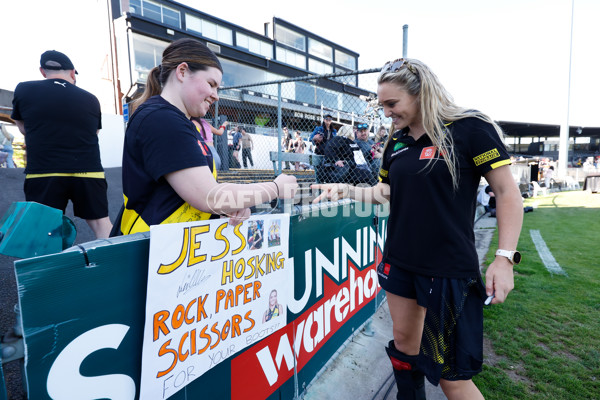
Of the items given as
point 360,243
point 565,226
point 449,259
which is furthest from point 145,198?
point 565,226

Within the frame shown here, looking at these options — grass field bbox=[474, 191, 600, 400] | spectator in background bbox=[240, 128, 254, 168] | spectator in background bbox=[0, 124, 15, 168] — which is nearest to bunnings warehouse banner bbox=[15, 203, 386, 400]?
grass field bbox=[474, 191, 600, 400]

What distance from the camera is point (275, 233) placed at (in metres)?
1.72

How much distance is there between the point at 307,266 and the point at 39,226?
1.45 metres

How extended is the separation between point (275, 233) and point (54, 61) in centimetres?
216

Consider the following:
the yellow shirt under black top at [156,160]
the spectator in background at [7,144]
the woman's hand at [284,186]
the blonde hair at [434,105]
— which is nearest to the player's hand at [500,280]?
the blonde hair at [434,105]

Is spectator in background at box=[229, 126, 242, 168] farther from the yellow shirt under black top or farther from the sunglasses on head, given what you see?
the yellow shirt under black top

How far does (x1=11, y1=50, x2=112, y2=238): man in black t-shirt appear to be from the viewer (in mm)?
2254

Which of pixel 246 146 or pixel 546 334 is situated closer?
pixel 546 334

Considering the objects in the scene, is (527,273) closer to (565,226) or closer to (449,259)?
(449,259)

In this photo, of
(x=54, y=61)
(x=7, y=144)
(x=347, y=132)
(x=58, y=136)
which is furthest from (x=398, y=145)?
(x=7, y=144)

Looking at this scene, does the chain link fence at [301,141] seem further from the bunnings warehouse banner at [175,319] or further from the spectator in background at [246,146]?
the bunnings warehouse banner at [175,319]

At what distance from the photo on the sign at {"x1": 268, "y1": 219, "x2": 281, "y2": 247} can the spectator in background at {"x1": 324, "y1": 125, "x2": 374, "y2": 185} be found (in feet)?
9.58

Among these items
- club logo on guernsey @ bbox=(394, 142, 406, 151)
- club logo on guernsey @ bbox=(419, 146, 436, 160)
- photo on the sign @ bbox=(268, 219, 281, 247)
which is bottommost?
photo on the sign @ bbox=(268, 219, 281, 247)

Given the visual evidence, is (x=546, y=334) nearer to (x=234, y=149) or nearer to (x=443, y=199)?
(x=443, y=199)
